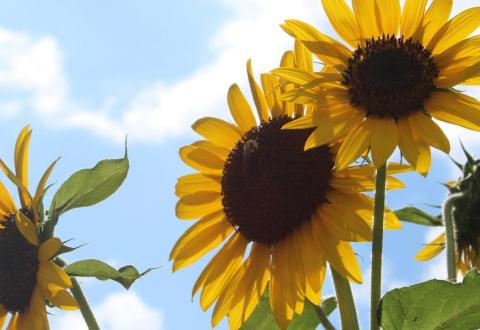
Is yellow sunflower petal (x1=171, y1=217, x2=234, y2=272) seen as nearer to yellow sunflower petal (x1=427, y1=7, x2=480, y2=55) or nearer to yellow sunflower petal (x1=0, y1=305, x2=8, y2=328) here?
yellow sunflower petal (x1=0, y1=305, x2=8, y2=328)

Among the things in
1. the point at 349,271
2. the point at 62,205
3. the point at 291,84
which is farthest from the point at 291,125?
the point at 62,205

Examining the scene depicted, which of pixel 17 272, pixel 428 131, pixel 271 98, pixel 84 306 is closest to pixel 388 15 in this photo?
pixel 428 131

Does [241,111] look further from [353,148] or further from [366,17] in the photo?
[353,148]

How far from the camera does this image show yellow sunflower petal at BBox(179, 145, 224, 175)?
2.93m

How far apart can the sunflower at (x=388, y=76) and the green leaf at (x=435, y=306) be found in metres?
0.32

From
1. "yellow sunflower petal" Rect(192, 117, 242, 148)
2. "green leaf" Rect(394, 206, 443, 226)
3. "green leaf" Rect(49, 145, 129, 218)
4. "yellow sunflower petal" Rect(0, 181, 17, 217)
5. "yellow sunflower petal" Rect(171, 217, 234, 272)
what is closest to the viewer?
"green leaf" Rect(49, 145, 129, 218)

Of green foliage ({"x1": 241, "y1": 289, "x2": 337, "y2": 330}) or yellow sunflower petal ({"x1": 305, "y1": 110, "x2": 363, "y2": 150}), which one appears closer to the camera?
yellow sunflower petal ({"x1": 305, "y1": 110, "x2": 363, "y2": 150})

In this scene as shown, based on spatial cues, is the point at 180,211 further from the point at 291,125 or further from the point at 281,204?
the point at 291,125

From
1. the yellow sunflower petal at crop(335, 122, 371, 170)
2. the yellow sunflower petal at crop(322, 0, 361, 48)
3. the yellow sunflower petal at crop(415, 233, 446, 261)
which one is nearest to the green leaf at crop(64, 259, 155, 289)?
the yellow sunflower petal at crop(335, 122, 371, 170)

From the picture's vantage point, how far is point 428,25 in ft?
8.21

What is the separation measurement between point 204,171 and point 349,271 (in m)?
0.84

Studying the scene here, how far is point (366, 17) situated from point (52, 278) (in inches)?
50.4

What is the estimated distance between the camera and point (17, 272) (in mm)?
2967

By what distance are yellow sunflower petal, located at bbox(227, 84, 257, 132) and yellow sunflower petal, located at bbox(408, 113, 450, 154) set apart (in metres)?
0.76
